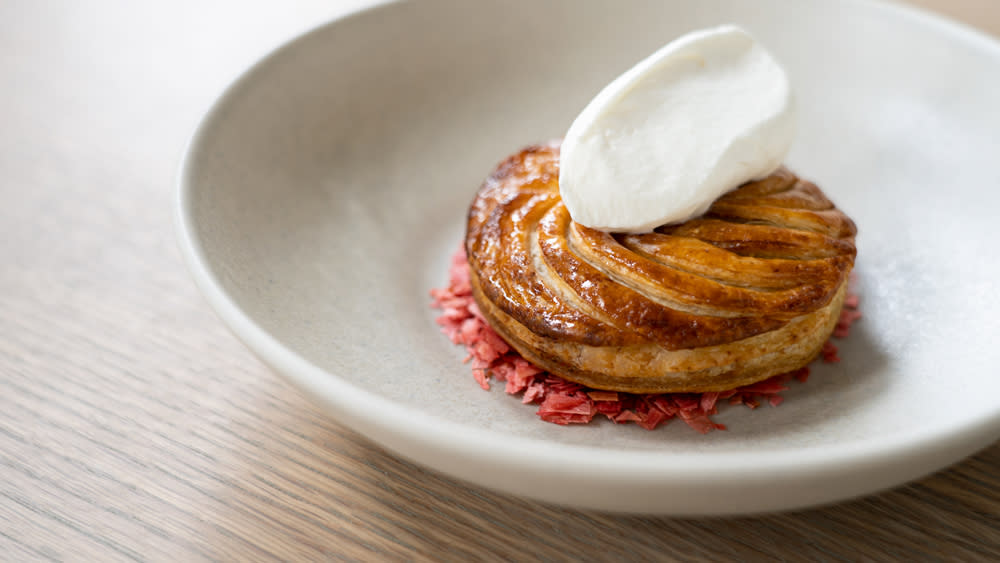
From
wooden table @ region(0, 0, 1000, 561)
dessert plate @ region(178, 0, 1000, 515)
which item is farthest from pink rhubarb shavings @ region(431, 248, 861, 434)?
wooden table @ region(0, 0, 1000, 561)

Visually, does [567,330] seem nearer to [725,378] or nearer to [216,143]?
[725,378]

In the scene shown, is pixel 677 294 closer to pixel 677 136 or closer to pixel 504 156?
pixel 677 136

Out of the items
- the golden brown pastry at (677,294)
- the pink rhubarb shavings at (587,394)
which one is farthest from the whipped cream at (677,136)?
the pink rhubarb shavings at (587,394)

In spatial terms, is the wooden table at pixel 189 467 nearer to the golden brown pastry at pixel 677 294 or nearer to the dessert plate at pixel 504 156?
the dessert plate at pixel 504 156

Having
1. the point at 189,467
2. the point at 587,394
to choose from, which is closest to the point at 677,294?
the point at 587,394

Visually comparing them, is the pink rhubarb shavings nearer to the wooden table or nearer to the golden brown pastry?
the golden brown pastry

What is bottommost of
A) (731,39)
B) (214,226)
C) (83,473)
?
(83,473)

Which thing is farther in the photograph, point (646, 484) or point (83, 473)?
point (83, 473)

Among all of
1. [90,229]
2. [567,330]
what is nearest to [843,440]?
[567,330]
